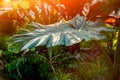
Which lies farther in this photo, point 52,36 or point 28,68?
point 28,68

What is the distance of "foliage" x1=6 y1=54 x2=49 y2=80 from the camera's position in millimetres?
5543

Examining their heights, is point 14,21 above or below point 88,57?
above

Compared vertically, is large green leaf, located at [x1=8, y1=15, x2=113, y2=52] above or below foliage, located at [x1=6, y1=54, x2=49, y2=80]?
above

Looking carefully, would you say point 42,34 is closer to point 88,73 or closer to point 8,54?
point 88,73

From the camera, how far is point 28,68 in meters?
5.55

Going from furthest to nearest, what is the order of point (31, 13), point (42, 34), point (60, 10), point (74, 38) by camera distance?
1. point (31, 13)
2. point (60, 10)
3. point (42, 34)
4. point (74, 38)

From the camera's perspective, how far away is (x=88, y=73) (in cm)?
546

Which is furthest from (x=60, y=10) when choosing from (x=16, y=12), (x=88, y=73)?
(x=88, y=73)

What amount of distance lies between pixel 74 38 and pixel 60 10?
3.97m

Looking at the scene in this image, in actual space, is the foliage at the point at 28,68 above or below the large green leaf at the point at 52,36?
below

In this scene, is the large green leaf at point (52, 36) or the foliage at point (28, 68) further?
the foliage at point (28, 68)

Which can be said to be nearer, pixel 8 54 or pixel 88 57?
pixel 88 57

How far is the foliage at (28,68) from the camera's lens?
5543mm

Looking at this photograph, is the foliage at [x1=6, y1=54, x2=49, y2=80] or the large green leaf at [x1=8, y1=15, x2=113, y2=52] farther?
the foliage at [x1=6, y1=54, x2=49, y2=80]
